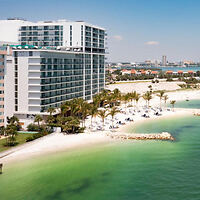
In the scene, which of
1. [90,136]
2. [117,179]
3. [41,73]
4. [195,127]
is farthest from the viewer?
[195,127]

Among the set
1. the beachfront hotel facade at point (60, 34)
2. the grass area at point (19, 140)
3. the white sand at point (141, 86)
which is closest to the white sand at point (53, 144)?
the grass area at point (19, 140)

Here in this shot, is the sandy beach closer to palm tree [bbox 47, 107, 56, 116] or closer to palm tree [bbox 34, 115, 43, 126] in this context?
palm tree [bbox 34, 115, 43, 126]

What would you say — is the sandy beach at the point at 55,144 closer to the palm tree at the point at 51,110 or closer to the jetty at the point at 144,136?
the jetty at the point at 144,136

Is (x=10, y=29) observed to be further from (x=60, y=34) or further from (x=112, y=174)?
(x=112, y=174)

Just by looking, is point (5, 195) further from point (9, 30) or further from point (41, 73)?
point (9, 30)

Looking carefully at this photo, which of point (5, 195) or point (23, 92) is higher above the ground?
point (23, 92)

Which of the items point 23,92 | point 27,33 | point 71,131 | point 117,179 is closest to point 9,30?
point 27,33
